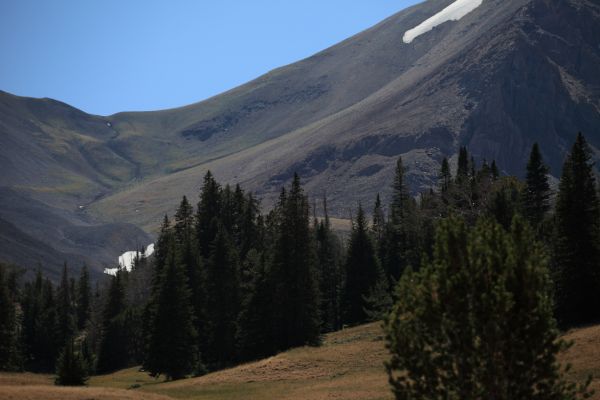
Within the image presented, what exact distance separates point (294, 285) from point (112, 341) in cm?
3805

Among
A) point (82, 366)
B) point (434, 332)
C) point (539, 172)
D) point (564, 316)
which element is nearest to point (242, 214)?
point (539, 172)

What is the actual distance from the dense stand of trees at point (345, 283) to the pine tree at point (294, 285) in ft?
0.38

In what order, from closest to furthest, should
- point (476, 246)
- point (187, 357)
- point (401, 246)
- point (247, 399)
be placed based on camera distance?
point (476, 246) → point (247, 399) → point (187, 357) → point (401, 246)

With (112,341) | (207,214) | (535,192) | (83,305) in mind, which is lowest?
(112,341)

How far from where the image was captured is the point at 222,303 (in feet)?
246

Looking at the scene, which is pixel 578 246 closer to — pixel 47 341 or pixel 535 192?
pixel 535 192

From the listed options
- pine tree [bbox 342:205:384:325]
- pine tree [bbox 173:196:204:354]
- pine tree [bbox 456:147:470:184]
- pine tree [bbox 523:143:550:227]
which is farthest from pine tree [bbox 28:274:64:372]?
pine tree [bbox 523:143:550:227]

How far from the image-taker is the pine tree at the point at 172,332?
6725 cm

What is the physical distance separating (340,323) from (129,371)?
2686 cm

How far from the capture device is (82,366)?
5225 cm

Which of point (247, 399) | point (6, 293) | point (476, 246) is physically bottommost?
point (247, 399)

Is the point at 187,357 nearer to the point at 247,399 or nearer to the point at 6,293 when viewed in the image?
the point at 247,399

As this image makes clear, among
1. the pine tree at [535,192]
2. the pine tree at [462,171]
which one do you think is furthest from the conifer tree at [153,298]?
the pine tree at [535,192]

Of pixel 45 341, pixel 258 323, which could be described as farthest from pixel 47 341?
pixel 258 323
